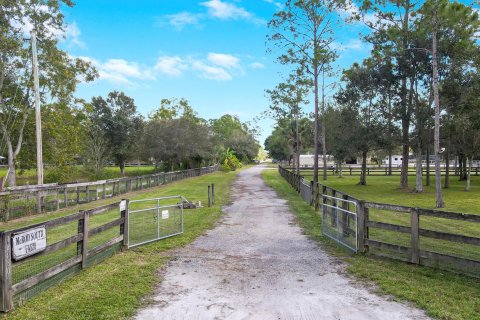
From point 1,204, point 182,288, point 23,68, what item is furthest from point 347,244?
point 23,68

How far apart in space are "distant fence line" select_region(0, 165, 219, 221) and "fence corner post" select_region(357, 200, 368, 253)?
12.0 m

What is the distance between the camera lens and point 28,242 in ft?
17.2

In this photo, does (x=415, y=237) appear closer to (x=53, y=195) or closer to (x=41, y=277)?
(x=41, y=277)

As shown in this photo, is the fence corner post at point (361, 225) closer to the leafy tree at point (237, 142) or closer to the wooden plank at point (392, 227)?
the wooden plank at point (392, 227)

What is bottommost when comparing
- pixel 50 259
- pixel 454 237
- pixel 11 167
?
→ pixel 50 259

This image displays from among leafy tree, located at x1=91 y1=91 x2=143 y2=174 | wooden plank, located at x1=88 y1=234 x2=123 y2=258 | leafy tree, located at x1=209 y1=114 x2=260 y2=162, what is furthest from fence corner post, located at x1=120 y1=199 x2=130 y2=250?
leafy tree, located at x1=209 y1=114 x2=260 y2=162

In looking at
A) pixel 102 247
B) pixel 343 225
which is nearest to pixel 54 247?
pixel 102 247

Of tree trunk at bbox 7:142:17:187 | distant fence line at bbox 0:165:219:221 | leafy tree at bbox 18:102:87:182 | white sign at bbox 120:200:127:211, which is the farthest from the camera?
leafy tree at bbox 18:102:87:182

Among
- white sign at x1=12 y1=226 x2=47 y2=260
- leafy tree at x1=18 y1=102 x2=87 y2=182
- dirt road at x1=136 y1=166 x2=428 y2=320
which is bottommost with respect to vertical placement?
dirt road at x1=136 y1=166 x2=428 y2=320

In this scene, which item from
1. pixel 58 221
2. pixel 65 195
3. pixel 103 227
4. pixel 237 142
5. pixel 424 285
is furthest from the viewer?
pixel 237 142

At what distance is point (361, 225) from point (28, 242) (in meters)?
5.85

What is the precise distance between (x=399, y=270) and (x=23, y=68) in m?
24.9

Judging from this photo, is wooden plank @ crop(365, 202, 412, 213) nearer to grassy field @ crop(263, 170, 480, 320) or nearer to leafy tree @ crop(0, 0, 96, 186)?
grassy field @ crop(263, 170, 480, 320)

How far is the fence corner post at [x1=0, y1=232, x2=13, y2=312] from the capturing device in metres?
4.77
